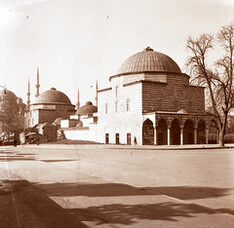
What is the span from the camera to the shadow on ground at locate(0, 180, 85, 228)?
458 centimetres

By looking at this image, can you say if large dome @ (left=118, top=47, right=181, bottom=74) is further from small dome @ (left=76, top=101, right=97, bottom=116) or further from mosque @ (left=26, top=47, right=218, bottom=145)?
small dome @ (left=76, top=101, right=97, bottom=116)

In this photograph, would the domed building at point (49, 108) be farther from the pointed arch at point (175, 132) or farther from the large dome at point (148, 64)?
the pointed arch at point (175, 132)

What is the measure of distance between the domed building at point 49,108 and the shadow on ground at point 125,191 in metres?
60.8

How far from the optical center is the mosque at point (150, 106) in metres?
38.2

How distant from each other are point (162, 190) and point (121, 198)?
1462 millimetres

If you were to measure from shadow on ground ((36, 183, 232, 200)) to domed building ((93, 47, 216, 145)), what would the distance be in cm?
2819

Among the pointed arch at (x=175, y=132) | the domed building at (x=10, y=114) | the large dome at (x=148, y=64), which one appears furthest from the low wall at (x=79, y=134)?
the pointed arch at (x=175, y=132)

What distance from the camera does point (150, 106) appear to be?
39.3 metres

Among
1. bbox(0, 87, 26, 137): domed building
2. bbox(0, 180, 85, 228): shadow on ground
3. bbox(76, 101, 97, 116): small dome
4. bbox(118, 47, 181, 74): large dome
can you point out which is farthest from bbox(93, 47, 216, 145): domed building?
bbox(0, 180, 85, 228): shadow on ground

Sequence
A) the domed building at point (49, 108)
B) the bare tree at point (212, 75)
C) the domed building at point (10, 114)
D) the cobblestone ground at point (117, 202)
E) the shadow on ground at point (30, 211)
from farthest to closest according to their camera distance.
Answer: the domed building at point (49, 108)
the domed building at point (10, 114)
the bare tree at point (212, 75)
the cobblestone ground at point (117, 202)
the shadow on ground at point (30, 211)

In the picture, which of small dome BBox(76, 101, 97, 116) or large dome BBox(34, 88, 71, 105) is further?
large dome BBox(34, 88, 71, 105)

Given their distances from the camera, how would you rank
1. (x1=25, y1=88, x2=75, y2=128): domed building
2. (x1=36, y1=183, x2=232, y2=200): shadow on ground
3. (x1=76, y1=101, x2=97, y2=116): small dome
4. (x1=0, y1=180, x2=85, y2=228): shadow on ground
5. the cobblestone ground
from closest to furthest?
(x1=0, y1=180, x2=85, y2=228): shadow on ground, the cobblestone ground, (x1=36, y1=183, x2=232, y2=200): shadow on ground, (x1=76, y1=101, x2=97, y2=116): small dome, (x1=25, y1=88, x2=75, y2=128): domed building

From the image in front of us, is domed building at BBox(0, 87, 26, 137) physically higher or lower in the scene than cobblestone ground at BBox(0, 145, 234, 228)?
higher

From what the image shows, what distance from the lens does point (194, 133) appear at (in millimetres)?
39875
